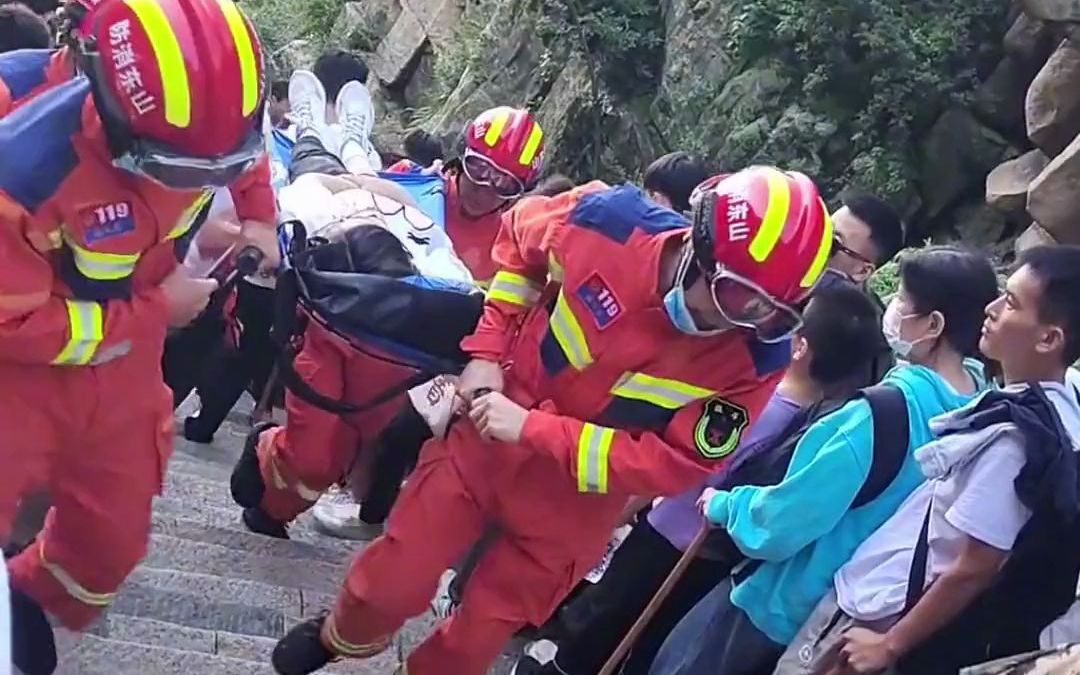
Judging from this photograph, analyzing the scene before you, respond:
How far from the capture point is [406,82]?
24.0 metres

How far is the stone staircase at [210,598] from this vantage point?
4043 mm

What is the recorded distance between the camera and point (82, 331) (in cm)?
333

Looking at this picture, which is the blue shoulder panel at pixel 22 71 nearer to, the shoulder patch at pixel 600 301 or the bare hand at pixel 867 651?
the shoulder patch at pixel 600 301

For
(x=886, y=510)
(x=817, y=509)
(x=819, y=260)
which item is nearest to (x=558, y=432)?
(x=817, y=509)

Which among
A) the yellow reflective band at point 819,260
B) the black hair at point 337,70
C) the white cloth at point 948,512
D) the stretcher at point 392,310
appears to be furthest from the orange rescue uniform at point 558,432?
the black hair at point 337,70

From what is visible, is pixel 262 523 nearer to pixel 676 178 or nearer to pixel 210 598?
pixel 210 598

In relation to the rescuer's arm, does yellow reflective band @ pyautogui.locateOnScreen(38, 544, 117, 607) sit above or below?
below

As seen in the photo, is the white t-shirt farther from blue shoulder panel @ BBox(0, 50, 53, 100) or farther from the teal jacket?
blue shoulder panel @ BBox(0, 50, 53, 100)

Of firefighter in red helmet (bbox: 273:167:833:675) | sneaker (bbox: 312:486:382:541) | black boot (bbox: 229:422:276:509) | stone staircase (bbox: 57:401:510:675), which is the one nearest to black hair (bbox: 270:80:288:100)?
stone staircase (bbox: 57:401:510:675)

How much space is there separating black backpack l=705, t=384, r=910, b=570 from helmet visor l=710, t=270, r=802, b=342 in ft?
1.07

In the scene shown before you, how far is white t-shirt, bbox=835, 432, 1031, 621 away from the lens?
10.4ft

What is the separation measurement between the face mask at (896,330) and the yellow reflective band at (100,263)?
208 centimetres

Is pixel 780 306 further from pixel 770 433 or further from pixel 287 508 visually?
pixel 287 508

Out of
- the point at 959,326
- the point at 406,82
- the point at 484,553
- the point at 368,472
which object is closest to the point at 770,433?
the point at 959,326
